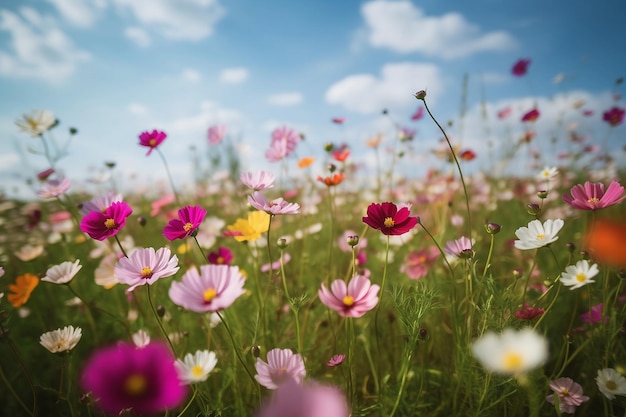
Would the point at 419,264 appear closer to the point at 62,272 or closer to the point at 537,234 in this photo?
the point at 537,234

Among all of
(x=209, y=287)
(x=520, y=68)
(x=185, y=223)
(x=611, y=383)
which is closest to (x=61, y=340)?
(x=185, y=223)

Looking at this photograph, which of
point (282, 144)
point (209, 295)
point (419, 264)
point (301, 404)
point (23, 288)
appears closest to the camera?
point (301, 404)

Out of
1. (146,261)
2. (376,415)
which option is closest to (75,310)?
(146,261)

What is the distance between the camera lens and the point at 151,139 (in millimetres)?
1098

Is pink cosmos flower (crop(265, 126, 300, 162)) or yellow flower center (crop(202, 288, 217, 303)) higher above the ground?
pink cosmos flower (crop(265, 126, 300, 162))

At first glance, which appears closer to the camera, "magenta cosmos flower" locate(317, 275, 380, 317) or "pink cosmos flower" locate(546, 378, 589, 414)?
"magenta cosmos flower" locate(317, 275, 380, 317)

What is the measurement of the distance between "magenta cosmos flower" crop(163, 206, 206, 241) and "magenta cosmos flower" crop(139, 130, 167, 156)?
16.8 inches

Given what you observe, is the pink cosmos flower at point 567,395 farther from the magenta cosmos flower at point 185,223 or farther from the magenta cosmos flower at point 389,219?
the magenta cosmos flower at point 185,223

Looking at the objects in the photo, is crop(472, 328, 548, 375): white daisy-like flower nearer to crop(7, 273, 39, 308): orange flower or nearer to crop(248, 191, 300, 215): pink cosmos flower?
crop(248, 191, 300, 215): pink cosmos flower

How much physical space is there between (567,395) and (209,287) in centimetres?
80

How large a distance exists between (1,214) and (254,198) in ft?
11.0

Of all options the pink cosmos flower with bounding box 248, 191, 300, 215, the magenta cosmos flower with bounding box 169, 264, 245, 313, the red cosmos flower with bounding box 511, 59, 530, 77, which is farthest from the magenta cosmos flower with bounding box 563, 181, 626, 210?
the red cosmos flower with bounding box 511, 59, 530, 77

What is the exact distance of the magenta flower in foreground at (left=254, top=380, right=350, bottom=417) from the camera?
1.06ft

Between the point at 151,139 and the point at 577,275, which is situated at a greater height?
the point at 151,139
